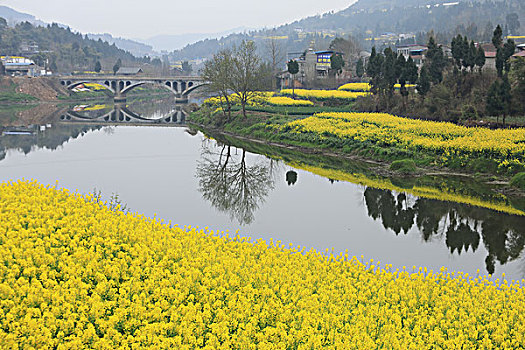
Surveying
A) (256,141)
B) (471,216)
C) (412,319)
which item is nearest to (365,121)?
(256,141)

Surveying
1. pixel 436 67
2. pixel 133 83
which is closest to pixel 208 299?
pixel 436 67

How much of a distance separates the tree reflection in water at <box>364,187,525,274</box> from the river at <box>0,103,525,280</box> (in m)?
0.04

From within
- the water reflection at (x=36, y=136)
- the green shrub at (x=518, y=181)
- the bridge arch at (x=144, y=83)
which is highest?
the bridge arch at (x=144, y=83)

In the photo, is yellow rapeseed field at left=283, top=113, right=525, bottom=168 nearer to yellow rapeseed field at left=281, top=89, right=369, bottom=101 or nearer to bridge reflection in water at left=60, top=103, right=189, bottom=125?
yellow rapeseed field at left=281, top=89, right=369, bottom=101

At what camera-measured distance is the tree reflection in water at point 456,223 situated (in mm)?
17875

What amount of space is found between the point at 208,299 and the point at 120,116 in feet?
210

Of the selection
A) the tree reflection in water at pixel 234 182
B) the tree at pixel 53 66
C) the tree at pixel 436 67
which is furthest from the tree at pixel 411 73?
the tree at pixel 53 66

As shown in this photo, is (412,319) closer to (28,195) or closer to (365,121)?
(28,195)

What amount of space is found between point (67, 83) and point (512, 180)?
9274 cm

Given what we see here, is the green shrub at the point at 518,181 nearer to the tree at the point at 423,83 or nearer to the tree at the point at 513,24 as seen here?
the tree at the point at 423,83

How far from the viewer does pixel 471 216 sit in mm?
21578

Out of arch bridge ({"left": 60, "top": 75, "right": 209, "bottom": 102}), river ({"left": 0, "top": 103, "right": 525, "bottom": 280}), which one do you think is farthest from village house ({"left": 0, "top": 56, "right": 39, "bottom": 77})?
river ({"left": 0, "top": 103, "right": 525, "bottom": 280})

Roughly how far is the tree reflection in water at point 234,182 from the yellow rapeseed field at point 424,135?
21.6 ft

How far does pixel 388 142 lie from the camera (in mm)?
33688
